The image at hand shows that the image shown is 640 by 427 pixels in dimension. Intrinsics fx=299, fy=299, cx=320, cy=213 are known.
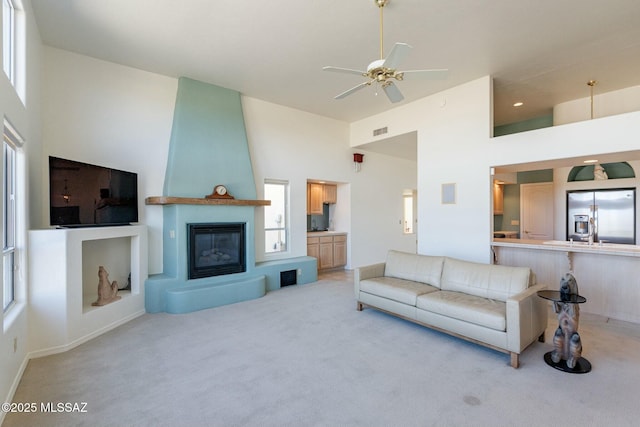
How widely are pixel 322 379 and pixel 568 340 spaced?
224 centimetres

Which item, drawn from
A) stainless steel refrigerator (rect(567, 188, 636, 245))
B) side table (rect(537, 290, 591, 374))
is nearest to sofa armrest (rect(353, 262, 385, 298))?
side table (rect(537, 290, 591, 374))

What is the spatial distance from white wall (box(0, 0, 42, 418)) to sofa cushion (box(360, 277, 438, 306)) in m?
3.49

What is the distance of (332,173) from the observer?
686 cm

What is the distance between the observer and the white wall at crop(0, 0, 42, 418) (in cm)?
220

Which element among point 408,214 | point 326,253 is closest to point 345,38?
point 326,253

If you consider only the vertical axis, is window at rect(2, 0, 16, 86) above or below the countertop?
above

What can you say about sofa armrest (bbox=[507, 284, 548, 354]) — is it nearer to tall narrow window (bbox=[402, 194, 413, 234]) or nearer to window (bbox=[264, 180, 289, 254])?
window (bbox=[264, 180, 289, 254])

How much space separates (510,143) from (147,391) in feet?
17.6

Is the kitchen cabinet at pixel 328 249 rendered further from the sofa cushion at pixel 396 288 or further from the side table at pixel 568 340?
the side table at pixel 568 340

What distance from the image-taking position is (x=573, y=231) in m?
6.12

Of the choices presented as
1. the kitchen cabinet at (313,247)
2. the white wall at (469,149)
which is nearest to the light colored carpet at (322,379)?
the white wall at (469,149)

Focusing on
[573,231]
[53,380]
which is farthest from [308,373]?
[573,231]

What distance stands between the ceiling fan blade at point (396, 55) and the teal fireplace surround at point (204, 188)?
3254mm

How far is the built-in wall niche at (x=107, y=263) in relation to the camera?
3.98 m
